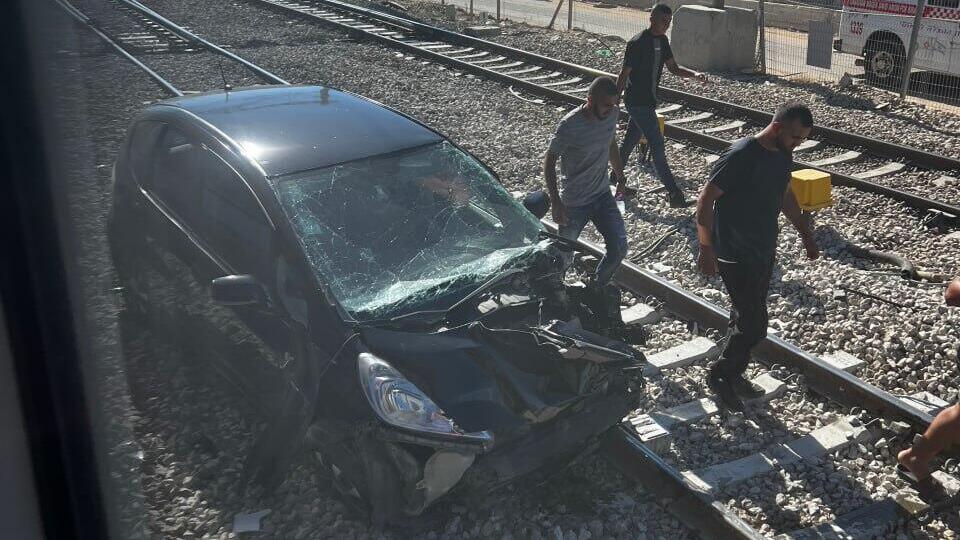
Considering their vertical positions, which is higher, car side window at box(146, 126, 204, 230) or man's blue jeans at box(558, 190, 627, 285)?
car side window at box(146, 126, 204, 230)

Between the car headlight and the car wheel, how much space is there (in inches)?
534

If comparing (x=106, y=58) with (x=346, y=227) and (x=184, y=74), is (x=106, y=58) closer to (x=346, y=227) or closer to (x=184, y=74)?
(x=184, y=74)

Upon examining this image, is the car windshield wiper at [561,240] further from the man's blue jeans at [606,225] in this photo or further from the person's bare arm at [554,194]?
the person's bare arm at [554,194]

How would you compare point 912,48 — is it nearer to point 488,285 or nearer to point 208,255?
point 488,285

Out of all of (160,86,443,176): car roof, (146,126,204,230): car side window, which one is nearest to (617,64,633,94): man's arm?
(160,86,443,176): car roof

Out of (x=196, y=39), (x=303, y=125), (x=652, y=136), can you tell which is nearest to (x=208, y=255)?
(x=303, y=125)

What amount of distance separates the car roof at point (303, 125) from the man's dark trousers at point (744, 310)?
6.81 ft

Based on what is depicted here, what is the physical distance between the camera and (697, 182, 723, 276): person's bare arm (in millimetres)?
5262

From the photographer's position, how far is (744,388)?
555cm

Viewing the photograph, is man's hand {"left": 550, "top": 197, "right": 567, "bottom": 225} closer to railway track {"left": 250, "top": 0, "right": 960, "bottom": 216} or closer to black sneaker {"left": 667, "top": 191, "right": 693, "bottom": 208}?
black sneaker {"left": 667, "top": 191, "right": 693, "bottom": 208}

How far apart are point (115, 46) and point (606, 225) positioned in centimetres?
1292

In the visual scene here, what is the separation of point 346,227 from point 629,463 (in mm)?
2011

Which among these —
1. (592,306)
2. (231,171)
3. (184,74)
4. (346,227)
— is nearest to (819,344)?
(592,306)

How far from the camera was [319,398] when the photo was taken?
4.36 metres
